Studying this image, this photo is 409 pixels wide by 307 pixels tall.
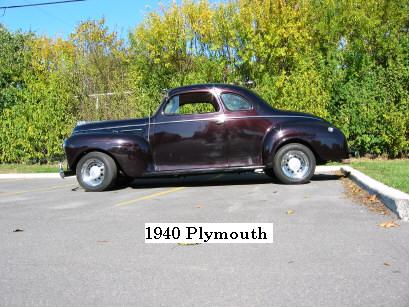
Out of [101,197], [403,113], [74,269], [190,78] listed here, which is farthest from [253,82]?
[74,269]

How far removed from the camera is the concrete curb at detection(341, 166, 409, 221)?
551cm

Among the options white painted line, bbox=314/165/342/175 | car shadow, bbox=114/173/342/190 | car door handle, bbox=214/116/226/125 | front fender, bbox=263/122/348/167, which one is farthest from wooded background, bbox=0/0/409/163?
car door handle, bbox=214/116/226/125

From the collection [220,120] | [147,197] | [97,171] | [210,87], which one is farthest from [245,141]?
[97,171]

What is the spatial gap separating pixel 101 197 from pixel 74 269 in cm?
449

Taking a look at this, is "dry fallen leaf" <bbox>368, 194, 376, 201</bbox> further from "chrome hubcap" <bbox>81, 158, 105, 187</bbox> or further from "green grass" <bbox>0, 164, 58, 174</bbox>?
"green grass" <bbox>0, 164, 58, 174</bbox>

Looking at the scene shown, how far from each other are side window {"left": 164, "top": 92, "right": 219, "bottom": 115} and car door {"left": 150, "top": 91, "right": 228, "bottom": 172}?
0.10 meters

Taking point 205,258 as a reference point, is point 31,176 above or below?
above

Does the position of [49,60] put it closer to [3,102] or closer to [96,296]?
[3,102]

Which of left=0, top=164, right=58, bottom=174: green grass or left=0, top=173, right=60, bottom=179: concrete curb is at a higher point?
left=0, top=164, right=58, bottom=174: green grass

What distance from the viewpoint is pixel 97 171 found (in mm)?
9375

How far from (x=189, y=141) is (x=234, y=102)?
43.9 inches

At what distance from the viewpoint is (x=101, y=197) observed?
846 centimetres

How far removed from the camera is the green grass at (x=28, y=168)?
14859 mm

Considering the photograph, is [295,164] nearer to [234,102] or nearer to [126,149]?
[234,102]
